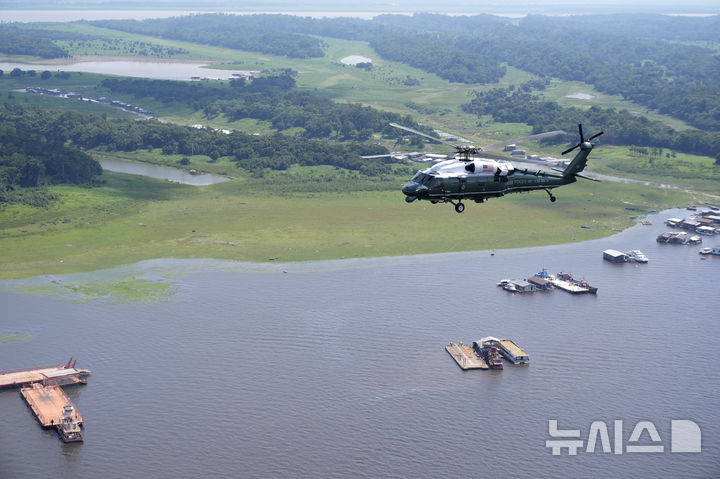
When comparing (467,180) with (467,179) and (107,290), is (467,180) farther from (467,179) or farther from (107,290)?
(107,290)

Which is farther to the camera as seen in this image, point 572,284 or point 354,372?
point 572,284

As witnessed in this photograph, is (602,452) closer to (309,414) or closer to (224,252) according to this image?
(309,414)

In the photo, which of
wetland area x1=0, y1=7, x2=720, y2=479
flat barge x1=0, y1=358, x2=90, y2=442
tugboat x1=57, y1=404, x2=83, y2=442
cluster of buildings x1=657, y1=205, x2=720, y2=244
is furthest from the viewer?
cluster of buildings x1=657, y1=205, x2=720, y2=244

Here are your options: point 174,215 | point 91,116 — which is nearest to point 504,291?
point 174,215

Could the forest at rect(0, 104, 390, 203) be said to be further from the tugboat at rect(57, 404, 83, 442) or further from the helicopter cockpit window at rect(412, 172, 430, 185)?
the helicopter cockpit window at rect(412, 172, 430, 185)

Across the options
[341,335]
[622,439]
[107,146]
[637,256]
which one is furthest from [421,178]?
[107,146]

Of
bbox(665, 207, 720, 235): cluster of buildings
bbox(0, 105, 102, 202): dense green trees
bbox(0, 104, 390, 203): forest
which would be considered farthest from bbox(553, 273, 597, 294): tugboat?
bbox(0, 105, 102, 202): dense green trees
